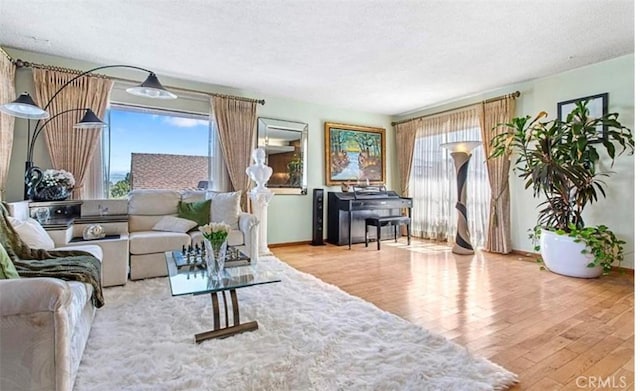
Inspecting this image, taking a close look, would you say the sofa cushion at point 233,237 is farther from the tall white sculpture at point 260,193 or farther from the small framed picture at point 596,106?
the small framed picture at point 596,106

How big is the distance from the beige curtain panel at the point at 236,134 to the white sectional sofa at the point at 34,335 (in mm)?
3481

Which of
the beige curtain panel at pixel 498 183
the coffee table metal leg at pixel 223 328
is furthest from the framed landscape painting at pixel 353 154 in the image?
the coffee table metal leg at pixel 223 328

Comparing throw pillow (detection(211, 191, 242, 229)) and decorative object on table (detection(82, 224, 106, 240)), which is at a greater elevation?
throw pillow (detection(211, 191, 242, 229))

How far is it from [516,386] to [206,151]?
14.2ft

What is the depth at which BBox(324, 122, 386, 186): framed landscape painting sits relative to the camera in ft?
18.5

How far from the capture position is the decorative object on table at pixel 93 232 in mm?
3033

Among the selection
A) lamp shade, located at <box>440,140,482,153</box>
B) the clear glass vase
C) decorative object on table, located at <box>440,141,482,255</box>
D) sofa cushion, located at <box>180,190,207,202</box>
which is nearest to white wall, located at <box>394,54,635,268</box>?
decorative object on table, located at <box>440,141,482,255</box>

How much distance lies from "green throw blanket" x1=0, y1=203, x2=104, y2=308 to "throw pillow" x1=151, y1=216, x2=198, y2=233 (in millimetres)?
1233

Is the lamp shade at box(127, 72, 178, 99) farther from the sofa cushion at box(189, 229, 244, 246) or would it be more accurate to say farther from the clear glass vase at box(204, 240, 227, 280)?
the sofa cushion at box(189, 229, 244, 246)

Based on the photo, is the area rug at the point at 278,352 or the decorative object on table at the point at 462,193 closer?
the area rug at the point at 278,352

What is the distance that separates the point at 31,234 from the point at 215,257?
1.34 meters

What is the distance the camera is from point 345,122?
585cm

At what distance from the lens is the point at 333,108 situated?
5.72 meters

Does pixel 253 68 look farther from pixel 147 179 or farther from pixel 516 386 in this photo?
pixel 516 386
